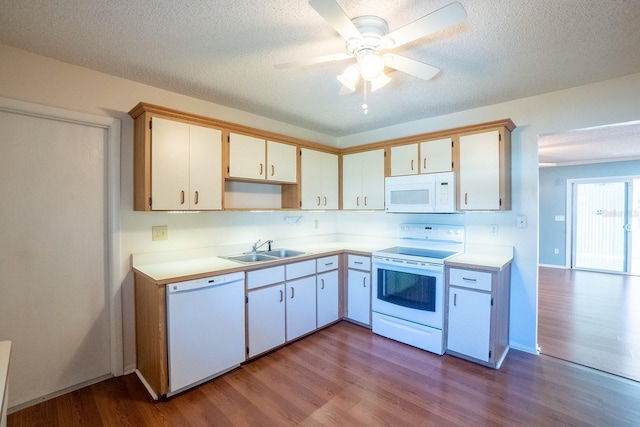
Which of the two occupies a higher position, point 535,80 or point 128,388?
point 535,80

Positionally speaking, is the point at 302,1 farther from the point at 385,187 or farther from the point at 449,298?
the point at 449,298

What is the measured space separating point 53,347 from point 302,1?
2.88 metres

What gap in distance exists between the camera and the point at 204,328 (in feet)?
7.30

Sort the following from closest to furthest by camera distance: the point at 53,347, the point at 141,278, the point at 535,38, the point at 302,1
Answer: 1. the point at 302,1
2. the point at 535,38
3. the point at 53,347
4. the point at 141,278

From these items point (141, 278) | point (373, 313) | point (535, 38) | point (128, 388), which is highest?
point (535, 38)

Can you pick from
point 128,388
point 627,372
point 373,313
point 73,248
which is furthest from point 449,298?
point 73,248

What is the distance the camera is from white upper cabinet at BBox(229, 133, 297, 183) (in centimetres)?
274

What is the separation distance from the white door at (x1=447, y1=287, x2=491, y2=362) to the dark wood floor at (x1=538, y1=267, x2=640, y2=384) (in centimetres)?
81

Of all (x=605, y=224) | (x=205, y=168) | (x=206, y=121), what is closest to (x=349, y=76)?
(x=206, y=121)

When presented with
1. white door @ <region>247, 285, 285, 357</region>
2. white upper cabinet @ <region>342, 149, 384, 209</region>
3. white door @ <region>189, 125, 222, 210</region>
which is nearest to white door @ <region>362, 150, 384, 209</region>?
white upper cabinet @ <region>342, 149, 384, 209</region>

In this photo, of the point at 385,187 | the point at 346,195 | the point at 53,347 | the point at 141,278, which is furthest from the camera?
the point at 346,195

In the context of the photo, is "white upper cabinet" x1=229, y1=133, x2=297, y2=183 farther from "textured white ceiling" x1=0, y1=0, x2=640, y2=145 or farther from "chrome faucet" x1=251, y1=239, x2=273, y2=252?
"chrome faucet" x1=251, y1=239, x2=273, y2=252

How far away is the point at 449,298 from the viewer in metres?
2.66

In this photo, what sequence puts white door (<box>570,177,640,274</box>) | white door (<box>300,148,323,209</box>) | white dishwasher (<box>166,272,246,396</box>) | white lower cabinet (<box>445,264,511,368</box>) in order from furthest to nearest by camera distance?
white door (<box>570,177,640,274</box>) → white door (<box>300,148,323,209</box>) → white lower cabinet (<box>445,264,511,368</box>) → white dishwasher (<box>166,272,246,396</box>)
